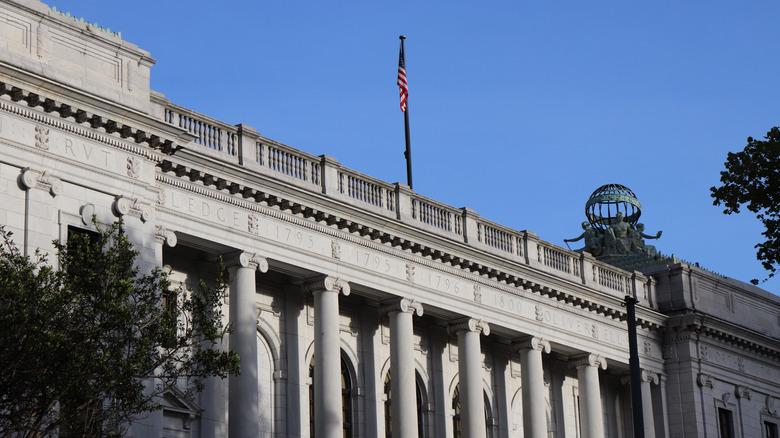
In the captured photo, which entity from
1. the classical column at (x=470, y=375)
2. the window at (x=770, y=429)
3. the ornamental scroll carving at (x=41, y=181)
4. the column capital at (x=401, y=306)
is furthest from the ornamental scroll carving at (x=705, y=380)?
the ornamental scroll carving at (x=41, y=181)

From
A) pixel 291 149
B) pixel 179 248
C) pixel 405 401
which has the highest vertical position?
pixel 291 149

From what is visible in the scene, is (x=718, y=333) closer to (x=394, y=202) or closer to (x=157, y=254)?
(x=394, y=202)

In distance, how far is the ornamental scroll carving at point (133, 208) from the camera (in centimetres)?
3080

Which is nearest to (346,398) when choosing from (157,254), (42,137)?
(157,254)

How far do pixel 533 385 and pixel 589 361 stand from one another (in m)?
Result: 3.68

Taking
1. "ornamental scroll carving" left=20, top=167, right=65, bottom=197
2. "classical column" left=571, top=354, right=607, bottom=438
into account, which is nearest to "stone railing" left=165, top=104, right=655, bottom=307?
"classical column" left=571, top=354, right=607, bottom=438

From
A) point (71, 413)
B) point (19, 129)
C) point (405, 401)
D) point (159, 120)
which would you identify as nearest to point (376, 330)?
point (405, 401)

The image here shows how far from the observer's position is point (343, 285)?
37.6 metres

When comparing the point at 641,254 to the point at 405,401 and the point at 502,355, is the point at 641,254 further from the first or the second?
the point at 405,401

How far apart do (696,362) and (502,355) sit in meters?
8.90

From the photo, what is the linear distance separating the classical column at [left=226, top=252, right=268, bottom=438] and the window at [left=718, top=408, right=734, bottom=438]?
23246 millimetres

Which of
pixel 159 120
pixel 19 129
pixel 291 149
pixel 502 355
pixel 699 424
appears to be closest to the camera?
pixel 19 129

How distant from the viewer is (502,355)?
45.8m

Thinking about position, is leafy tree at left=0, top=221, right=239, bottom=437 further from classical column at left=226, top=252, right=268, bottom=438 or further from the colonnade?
the colonnade
